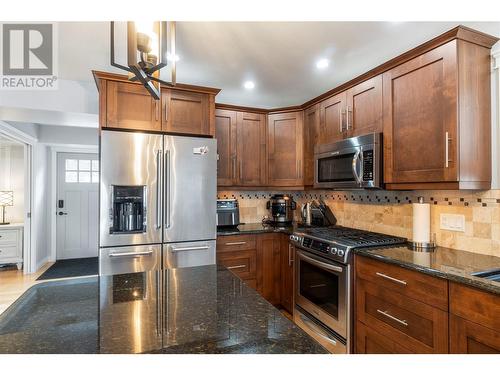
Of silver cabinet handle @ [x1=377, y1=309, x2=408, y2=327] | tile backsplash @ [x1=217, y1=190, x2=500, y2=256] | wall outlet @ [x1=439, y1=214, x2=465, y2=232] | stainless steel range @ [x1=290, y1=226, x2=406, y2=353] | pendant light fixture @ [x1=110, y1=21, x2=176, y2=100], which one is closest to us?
pendant light fixture @ [x1=110, y1=21, x2=176, y2=100]

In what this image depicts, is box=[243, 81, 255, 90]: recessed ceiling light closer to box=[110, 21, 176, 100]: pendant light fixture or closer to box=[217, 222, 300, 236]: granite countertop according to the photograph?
box=[217, 222, 300, 236]: granite countertop

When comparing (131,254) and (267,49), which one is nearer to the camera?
(267,49)

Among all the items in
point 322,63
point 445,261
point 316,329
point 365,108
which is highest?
point 322,63

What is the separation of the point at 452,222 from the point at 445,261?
458mm

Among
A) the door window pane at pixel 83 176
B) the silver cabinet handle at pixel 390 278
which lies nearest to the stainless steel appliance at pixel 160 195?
the silver cabinet handle at pixel 390 278

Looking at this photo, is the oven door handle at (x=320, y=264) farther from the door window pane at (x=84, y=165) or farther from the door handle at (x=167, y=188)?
the door window pane at (x=84, y=165)

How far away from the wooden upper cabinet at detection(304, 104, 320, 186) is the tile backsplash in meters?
0.38

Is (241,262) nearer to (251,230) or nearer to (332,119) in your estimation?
(251,230)

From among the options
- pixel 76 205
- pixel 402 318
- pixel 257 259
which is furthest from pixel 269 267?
pixel 76 205

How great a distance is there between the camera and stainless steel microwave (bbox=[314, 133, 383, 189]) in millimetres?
2145

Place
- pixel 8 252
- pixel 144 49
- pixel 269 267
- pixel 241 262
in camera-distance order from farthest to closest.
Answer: pixel 8 252
pixel 269 267
pixel 241 262
pixel 144 49

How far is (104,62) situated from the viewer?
231cm

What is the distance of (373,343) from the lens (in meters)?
1.86

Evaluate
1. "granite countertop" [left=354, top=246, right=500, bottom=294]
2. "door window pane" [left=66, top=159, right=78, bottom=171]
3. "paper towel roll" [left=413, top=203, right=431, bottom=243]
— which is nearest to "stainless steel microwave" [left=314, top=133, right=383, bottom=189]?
"paper towel roll" [left=413, top=203, right=431, bottom=243]
